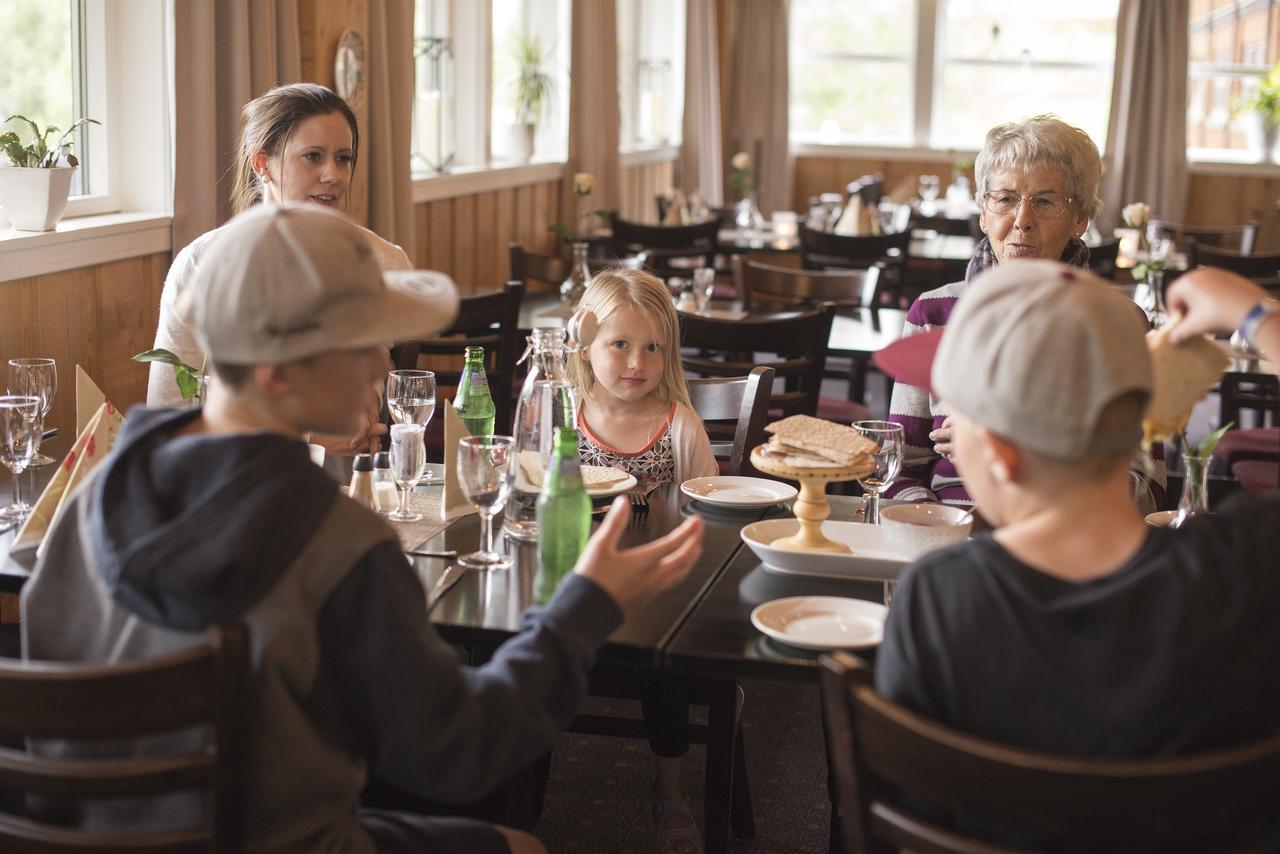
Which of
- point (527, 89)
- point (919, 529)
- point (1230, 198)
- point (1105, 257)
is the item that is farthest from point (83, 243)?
point (1230, 198)

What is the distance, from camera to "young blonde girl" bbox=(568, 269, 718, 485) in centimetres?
256

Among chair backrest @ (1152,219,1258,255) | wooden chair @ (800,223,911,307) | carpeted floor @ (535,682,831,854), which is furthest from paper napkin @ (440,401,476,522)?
chair backrest @ (1152,219,1258,255)

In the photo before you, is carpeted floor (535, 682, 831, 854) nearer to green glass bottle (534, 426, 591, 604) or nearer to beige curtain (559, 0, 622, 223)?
green glass bottle (534, 426, 591, 604)

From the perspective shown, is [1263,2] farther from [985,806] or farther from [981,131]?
[985,806]

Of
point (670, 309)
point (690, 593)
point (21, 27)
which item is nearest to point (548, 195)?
point (21, 27)

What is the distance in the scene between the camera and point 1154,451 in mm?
2377

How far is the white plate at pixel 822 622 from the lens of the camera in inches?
61.9

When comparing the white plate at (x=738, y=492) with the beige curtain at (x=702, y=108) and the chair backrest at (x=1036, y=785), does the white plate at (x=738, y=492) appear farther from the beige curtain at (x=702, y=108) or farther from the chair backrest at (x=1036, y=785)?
the beige curtain at (x=702, y=108)

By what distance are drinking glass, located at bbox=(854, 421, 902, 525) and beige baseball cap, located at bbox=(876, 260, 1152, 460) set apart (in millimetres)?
753

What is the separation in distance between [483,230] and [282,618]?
4.74 meters

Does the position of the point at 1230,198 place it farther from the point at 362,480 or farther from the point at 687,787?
the point at 362,480

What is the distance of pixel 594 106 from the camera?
271 inches

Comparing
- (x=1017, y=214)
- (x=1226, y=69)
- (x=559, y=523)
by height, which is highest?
(x=1226, y=69)

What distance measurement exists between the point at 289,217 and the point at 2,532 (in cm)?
94
